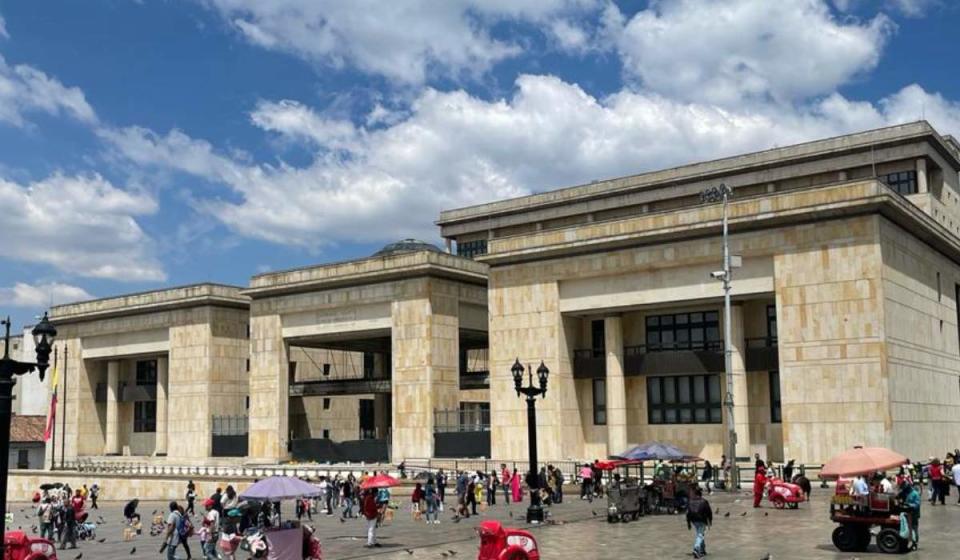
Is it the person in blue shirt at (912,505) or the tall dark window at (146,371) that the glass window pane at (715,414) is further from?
the tall dark window at (146,371)

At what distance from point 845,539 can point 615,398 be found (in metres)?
28.2

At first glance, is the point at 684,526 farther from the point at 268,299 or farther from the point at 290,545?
the point at 268,299

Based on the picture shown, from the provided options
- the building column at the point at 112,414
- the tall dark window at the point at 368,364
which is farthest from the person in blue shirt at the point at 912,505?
the building column at the point at 112,414

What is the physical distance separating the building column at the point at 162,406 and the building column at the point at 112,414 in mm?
5058

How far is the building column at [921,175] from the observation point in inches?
2408

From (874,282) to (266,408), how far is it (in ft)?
126

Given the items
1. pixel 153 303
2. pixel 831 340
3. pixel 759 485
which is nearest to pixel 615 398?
pixel 831 340

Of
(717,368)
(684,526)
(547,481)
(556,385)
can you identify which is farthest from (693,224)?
(684,526)

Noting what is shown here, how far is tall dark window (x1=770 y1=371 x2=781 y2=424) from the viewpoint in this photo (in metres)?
47.6

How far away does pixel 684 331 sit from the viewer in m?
50.5

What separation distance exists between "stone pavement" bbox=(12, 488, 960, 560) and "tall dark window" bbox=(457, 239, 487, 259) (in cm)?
5037

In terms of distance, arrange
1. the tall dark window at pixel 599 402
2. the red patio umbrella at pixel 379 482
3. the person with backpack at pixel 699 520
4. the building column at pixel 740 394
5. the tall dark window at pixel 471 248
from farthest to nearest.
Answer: the tall dark window at pixel 471 248
the tall dark window at pixel 599 402
the building column at pixel 740 394
the red patio umbrella at pixel 379 482
the person with backpack at pixel 699 520

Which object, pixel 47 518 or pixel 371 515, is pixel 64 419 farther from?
pixel 371 515

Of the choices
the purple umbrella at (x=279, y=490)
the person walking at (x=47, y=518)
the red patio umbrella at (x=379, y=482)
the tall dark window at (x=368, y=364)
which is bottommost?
the person walking at (x=47, y=518)
